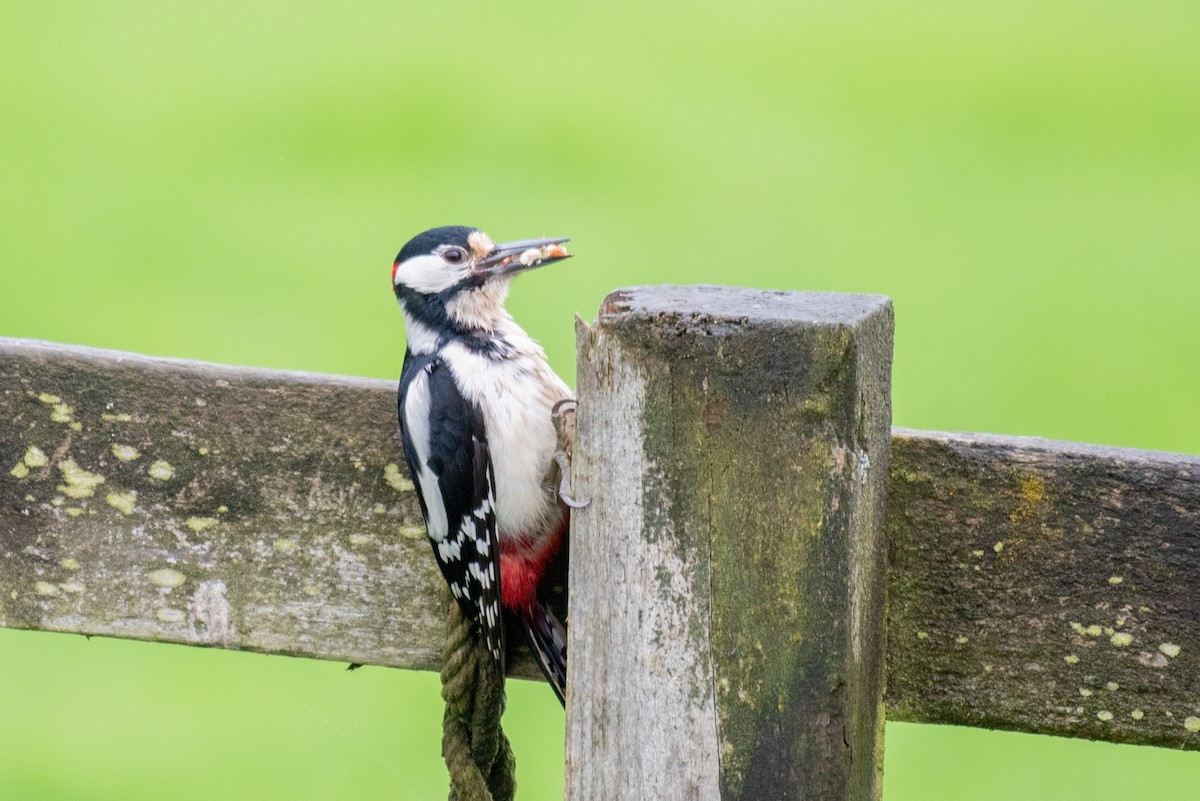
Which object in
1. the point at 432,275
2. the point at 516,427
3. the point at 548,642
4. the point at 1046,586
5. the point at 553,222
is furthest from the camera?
the point at 553,222

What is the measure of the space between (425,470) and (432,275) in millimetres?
724

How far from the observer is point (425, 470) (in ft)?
6.12

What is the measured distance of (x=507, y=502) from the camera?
2.27m

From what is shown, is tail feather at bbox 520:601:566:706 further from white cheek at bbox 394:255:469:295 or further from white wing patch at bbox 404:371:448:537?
white cheek at bbox 394:255:469:295

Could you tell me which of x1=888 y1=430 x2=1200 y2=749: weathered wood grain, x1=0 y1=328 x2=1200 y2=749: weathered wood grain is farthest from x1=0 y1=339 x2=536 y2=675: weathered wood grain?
x1=888 y1=430 x2=1200 y2=749: weathered wood grain

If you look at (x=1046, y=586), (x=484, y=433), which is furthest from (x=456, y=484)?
(x=1046, y=586)

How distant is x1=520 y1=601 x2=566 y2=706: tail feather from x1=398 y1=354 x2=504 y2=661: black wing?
61 mm

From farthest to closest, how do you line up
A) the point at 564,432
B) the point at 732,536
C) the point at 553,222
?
the point at 553,222, the point at 564,432, the point at 732,536

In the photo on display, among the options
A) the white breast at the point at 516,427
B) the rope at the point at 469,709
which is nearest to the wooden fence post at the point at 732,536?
the rope at the point at 469,709

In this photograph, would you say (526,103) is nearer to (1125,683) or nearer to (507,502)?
(507,502)

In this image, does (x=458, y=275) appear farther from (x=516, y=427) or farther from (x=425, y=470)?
(x=425, y=470)

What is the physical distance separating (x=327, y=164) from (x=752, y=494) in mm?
6803

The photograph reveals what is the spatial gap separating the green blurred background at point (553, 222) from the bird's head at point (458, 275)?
80.2 inches

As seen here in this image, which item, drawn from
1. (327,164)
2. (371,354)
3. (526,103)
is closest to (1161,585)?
(371,354)
